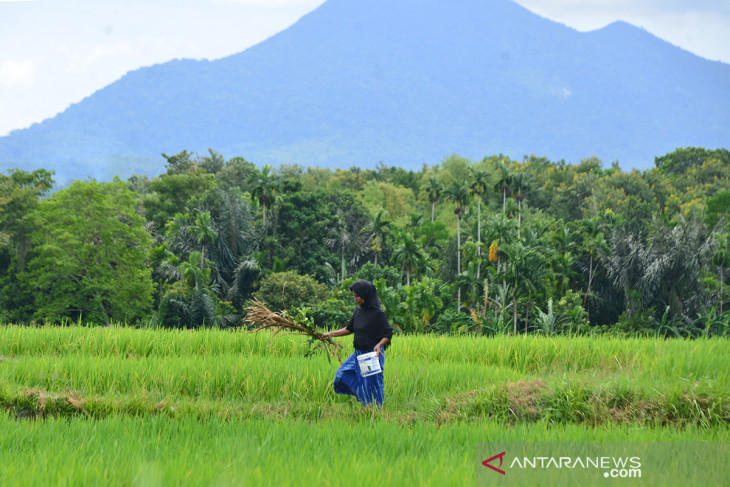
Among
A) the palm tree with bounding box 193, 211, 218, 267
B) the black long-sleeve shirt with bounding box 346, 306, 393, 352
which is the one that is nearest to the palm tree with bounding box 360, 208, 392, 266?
the palm tree with bounding box 193, 211, 218, 267

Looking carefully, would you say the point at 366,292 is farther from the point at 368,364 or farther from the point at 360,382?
the point at 360,382

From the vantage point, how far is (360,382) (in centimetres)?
714

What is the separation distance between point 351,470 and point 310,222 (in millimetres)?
45409

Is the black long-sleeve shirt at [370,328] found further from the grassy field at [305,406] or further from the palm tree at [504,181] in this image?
the palm tree at [504,181]

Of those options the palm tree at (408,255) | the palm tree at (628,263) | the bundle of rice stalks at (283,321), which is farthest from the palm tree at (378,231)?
the bundle of rice stalks at (283,321)

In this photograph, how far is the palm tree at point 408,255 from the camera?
49.7 meters

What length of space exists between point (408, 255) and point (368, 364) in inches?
1711

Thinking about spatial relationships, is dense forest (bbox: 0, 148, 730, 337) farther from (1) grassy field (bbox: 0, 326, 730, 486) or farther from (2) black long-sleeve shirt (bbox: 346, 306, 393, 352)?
(2) black long-sleeve shirt (bbox: 346, 306, 393, 352)

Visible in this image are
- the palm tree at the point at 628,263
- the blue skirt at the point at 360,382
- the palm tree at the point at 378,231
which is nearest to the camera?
the blue skirt at the point at 360,382

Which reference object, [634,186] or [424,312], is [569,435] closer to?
[424,312]

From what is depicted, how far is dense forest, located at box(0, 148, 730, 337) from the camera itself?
35.8m

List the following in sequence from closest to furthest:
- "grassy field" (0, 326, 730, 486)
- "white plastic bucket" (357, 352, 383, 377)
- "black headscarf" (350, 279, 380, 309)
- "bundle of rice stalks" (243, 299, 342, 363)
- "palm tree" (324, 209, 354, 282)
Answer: "grassy field" (0, 326, 730, 486)
"black headscarf" (350, 279, 380, 309)
"white plastic bucket" (357, 352, 383, 377)
"bundle of rice stalks" (243, 299, 342, 363)
"palm tree" (324, 209, 354, 282)

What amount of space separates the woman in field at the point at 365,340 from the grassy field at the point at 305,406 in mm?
239

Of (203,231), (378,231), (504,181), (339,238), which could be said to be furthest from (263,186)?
(504,181)
